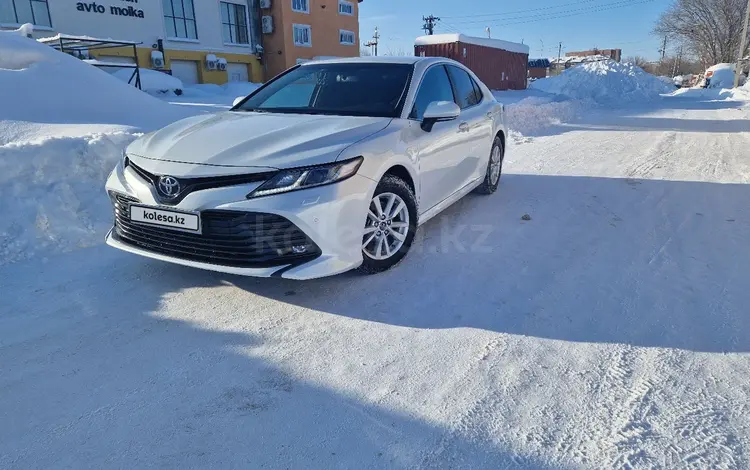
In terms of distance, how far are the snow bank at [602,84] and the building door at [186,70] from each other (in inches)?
806

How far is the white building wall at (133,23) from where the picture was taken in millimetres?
20530

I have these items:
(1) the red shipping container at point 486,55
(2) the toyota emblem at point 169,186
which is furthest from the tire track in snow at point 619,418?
(1) the red shipping container at point 486,55

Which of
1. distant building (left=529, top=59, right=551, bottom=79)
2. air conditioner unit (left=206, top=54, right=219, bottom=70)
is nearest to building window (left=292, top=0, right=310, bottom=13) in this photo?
air conditioner unit (left=206, top=54, right=219, bottom=70)

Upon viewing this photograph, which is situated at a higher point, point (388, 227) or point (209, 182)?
point (209, 182)

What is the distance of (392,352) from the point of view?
246 centimetres

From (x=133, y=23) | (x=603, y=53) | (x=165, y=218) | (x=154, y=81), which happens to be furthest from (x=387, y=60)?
(x=603, y=53)

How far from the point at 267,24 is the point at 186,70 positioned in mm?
6494

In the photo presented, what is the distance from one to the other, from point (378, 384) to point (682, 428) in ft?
4.13

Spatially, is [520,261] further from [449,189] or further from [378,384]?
[378,384]

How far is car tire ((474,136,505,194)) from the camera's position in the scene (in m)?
5.46

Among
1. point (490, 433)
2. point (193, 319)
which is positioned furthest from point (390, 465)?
point (193, 319)

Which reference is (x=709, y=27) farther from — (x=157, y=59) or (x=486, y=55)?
(x=157, y=59)

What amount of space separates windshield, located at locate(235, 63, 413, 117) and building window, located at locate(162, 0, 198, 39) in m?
24.8

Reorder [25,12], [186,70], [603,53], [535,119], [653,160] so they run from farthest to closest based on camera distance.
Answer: [603,53] < [186,70] < [25,12] < [535,119] < [653,160]
